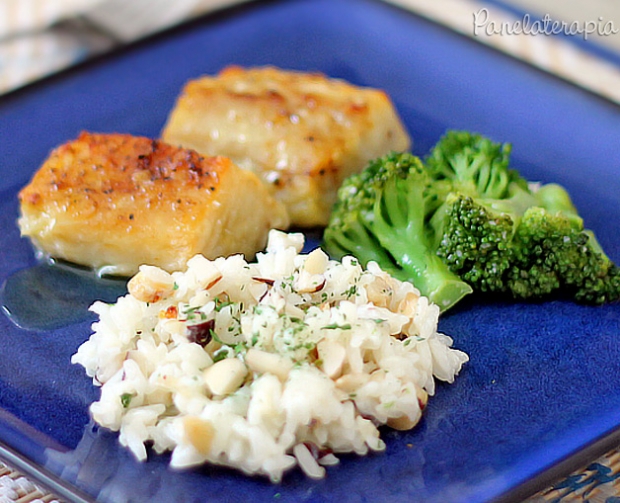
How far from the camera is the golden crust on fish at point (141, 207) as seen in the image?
3.82 metres

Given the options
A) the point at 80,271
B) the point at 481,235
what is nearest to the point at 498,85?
the point at 481,235

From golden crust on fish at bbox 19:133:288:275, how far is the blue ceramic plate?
0.18 m

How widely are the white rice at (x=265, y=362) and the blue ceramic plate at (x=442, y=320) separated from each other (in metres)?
0.10

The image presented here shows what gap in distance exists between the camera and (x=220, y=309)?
3135mm

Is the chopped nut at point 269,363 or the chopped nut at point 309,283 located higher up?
the chopped nut at point 309,283

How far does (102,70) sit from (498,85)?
7.29 ft

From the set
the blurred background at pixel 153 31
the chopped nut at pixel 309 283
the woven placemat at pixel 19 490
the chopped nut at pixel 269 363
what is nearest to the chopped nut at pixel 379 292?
the chopped nut at pixel 309 283

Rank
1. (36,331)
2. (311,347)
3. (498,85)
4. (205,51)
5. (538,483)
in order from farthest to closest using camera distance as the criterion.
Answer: (205,51), (498,85), (36,331), (311,347), (538,483)

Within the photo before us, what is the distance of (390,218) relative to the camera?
12.9 ft

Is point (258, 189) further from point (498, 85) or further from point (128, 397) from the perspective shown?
point (498, 85)

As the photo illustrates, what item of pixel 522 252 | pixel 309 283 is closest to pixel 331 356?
pixel 309 283

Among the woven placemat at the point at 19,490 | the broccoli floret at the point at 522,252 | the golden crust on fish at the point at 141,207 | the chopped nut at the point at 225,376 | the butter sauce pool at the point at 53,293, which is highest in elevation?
the broccoli floret at the point at 522,252

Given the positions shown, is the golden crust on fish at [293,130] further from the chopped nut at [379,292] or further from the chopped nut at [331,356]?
the chopped nut at [331,356]

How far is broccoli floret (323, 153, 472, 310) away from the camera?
3816 mm
